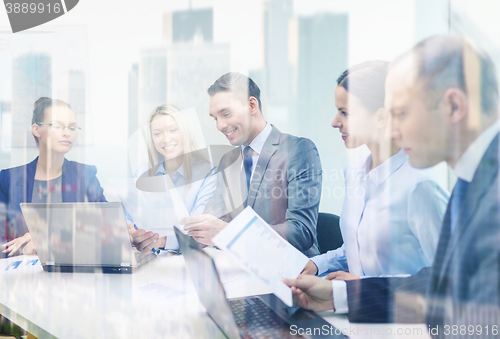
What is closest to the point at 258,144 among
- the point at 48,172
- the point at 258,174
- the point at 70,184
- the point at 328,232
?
the point at 258,174

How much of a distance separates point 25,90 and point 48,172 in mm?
521

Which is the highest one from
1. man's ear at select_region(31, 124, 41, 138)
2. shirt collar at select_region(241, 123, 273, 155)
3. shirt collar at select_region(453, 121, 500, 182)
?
man's ear at select_region(31, 124, 41, 138)

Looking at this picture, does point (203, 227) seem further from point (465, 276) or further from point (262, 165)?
point (465, 276)

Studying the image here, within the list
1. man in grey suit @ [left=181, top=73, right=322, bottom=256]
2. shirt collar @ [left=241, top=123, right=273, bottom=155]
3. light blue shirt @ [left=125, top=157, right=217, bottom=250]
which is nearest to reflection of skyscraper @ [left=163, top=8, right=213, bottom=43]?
man in grey suit @ [left=181, top=73, right=322, bottom=256]

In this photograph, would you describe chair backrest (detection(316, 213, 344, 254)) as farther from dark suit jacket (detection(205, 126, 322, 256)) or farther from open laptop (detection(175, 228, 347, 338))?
open laptop (detection(175, 228, 347, 338))

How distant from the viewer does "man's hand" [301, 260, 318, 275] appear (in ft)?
3.26

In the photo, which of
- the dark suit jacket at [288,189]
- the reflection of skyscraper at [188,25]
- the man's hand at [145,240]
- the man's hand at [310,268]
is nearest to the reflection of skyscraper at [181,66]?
the reflection of skyscraper at [188,25]

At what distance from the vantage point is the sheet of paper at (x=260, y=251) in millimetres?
725

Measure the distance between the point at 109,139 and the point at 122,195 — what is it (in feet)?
1.06

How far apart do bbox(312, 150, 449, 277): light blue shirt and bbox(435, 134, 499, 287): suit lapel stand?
78 millimetres

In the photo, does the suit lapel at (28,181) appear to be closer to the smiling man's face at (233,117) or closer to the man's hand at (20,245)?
the man's hand at (20,245)

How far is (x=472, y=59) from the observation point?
82cm

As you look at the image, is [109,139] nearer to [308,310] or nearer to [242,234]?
[242,234]

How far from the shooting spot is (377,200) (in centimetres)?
107
